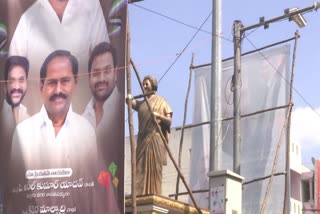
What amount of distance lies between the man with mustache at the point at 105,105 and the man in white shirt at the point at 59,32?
13 cm

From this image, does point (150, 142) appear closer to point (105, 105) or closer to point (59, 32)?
point (105, 105)

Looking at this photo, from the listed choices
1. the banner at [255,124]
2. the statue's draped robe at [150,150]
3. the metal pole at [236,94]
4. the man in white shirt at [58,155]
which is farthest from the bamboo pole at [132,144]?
the banner at [255,124]

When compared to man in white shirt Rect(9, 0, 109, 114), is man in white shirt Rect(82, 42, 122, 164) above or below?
below

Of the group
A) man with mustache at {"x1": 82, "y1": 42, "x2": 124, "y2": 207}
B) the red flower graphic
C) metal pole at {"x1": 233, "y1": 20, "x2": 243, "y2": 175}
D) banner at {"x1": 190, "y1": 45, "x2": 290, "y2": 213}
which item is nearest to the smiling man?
man with mustache at {"x1": 82, "y1": 42, "x2": 124, "y2": 207}

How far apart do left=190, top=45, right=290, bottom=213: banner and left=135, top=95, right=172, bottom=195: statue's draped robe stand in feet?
13.7

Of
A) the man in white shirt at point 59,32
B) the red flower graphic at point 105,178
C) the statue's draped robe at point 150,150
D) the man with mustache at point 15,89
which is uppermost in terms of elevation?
the man in white shirt at point 59,32

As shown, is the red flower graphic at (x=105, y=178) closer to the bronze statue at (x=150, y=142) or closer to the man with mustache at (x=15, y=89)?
the bronze statue at (x=150, y=142)

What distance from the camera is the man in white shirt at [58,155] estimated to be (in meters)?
8.94

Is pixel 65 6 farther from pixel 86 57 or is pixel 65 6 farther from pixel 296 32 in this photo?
pixel 296 32

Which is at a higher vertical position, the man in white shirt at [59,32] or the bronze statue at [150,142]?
the man in white shirt at [59,32]

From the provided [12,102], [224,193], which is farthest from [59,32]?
[224,193]

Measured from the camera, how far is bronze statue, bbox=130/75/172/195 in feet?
32.6

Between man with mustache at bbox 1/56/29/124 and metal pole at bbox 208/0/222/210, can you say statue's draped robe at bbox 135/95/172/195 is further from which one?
man with mustache at bbox 1/56/29/124

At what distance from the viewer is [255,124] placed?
14789 millimetres
